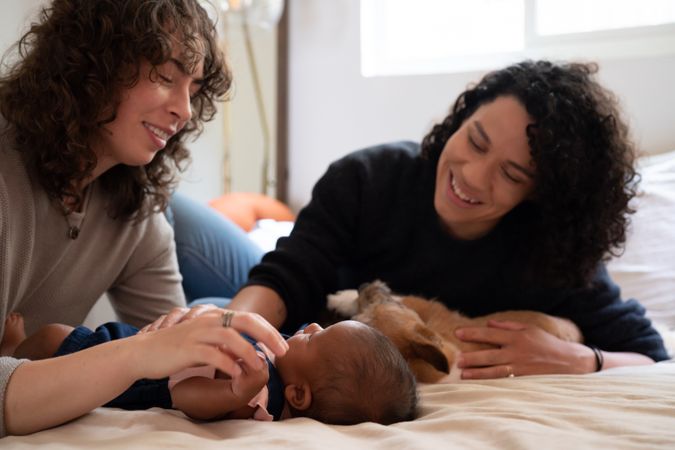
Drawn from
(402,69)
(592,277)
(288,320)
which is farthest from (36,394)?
(402,69)

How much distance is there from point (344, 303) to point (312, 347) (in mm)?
574

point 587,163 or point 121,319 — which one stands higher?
point 587,163

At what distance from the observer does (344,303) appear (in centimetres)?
164

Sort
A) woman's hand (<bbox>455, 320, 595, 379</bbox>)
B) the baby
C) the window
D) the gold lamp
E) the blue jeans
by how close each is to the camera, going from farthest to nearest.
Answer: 1. the gold lamp
2. the window
3. the blue jeans
4. woman's hand (<bbox>455, 320, 595, 379</bbox>)
5. the baby

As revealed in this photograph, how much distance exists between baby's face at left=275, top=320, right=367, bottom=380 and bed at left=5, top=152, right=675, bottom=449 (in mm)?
89

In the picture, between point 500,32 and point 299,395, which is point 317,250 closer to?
point 299,395

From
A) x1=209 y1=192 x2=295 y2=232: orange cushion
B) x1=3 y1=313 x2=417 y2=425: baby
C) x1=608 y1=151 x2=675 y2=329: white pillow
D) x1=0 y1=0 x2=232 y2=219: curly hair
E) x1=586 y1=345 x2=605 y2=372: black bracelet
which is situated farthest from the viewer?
x1=209 y1=192 x2=295 y2=232: orange cushion

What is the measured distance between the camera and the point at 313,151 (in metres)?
3.41

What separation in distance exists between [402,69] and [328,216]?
1724 mm

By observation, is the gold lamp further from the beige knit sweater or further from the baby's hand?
the baby's hand

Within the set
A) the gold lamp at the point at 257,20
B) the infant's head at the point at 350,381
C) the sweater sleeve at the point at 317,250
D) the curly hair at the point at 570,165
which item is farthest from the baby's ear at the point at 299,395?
the gold lamp at the point at 257,20

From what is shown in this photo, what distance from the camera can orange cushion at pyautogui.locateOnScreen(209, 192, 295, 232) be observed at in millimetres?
2996

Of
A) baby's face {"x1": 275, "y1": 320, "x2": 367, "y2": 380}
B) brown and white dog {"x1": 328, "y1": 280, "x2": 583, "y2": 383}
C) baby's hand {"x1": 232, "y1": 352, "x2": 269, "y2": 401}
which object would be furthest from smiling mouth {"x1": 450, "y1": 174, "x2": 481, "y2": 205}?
baby's hand {"x1": 232, "y1": 352, "x2": 269, "y2": 401}

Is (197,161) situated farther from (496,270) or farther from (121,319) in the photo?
(496,270)
